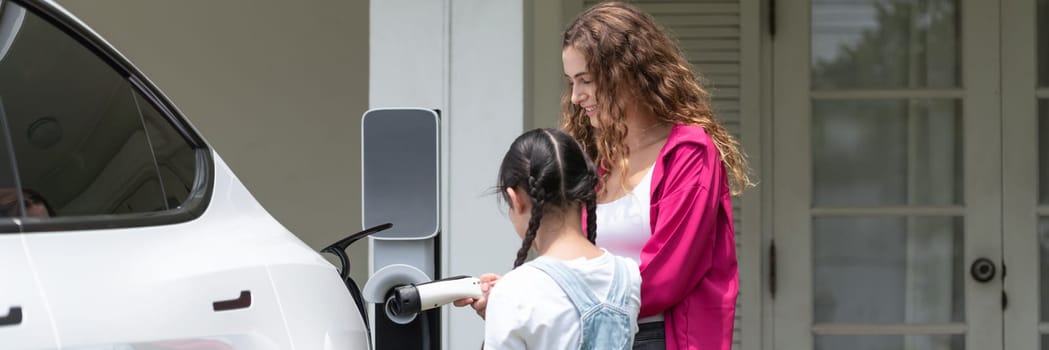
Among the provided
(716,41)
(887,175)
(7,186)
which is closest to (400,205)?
(7,186)

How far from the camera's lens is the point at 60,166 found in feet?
6.82

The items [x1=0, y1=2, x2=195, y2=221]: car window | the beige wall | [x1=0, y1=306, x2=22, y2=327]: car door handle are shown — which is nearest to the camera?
[x1=0, y1=306, x2=22, y2=327]: car door handle

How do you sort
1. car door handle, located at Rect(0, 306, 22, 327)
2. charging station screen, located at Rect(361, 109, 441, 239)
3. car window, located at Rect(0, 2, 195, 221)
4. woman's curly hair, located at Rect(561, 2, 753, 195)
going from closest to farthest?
1. car door handle, located at Rect(0, 306, 22, 327)
2. car window, located at Rect(0, 2, 195, 221)
3. woman's curly hair, located at Rect(561, 2, 753, 195)
4. charging station screen, located at Rect(361, 109, 441, 239)

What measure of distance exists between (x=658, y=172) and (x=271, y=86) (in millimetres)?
3143

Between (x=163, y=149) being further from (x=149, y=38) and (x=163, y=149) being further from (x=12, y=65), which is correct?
(x=149, y=38)

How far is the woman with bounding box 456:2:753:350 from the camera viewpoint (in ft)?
8.08

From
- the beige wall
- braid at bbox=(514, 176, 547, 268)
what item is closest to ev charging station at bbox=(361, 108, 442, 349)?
braid at bbox=(514, 176, 547, 268)

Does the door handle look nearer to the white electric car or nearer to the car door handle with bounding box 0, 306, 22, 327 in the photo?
the white electric car

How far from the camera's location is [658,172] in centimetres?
254

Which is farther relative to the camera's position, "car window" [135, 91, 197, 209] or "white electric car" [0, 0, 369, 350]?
"car window" [135, 91, 197, 209]

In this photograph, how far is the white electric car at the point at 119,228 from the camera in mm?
1923

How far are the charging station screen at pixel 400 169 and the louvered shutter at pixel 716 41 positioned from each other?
6.78 feet

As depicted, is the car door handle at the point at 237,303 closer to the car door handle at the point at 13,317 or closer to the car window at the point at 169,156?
the car window at the point at 169,156

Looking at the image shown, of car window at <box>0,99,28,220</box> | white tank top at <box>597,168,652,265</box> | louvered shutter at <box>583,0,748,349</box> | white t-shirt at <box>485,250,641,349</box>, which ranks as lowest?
white t-shirt at <box>485,250,641,349</box>
